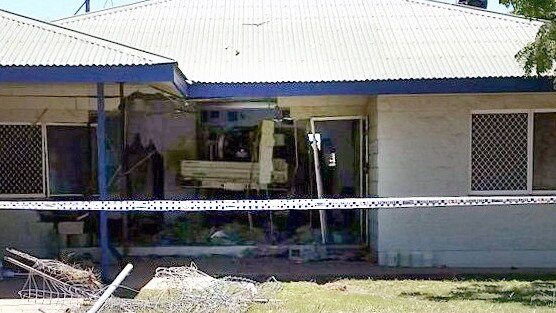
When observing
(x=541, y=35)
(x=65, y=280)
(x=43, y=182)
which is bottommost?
(x=65, y=280)

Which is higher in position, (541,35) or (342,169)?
(541,35)

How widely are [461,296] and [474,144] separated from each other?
3156 mm

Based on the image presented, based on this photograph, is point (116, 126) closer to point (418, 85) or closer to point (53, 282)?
point (53, 282)

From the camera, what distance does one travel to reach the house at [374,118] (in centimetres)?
980

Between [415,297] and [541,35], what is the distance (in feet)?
12.5

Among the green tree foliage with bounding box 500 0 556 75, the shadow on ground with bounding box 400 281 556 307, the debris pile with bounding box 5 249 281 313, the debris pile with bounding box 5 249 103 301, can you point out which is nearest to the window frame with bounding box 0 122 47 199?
the debris pile with bounding box 5 249 281 313

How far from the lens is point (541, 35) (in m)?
8.21

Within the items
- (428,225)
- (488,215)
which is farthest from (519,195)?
(428,225)

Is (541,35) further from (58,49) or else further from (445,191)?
(58,49)

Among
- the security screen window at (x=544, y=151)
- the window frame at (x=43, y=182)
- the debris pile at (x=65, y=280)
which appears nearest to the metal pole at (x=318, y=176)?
the security screen window at (x=544, y=151)

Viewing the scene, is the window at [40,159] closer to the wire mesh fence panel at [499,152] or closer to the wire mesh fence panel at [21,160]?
the wire mesh fence panel at [21,160]

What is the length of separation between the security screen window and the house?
21 millimetres

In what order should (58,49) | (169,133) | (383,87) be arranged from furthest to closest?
(169,133) → (383,87) → (58,49)

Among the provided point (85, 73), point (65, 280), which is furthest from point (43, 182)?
point (65, 280)
